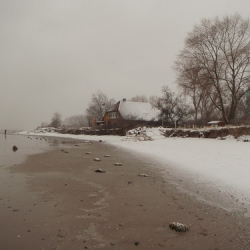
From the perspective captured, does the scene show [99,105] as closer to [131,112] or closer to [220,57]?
[131,112]

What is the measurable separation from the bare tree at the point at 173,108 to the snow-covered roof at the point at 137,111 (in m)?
12.6

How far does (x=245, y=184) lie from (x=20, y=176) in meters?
7.63

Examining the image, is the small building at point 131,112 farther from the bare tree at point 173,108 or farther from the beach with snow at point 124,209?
the beach with snow at point 124,209

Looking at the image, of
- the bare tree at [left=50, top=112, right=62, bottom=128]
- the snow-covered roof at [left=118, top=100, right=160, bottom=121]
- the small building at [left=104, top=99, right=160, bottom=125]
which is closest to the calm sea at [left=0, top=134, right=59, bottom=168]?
the small building at [left=104, top=99, right=160, bottom=125]

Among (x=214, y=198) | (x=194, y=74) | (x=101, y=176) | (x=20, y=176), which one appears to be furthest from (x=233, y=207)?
(x=194, y=74)

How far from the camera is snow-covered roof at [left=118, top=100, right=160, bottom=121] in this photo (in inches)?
2124

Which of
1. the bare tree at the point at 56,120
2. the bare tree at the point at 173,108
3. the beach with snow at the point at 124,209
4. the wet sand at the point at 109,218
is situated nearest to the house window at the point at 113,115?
the bare tree at the point at 173,108

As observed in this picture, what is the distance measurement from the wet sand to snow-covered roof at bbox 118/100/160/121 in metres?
45.9

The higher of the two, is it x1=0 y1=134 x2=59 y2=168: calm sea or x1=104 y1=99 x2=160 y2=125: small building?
x1=104 y1=99 x2=160 y2=125: small building

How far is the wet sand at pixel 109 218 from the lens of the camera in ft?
12.0

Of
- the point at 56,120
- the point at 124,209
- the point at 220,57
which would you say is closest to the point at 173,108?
the point at 220,57

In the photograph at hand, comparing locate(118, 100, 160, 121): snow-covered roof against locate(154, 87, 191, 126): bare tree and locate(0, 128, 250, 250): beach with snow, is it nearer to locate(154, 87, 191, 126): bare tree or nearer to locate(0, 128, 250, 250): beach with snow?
locate(154, 87, 191, 126): bare tree

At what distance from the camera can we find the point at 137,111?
5653 centimetres

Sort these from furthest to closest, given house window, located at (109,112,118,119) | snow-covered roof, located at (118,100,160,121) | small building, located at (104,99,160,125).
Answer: house window, located at (109,112,118,119), snow-covered roof, located at (118,100,160,121), small building, located at (104,99,160,125)
